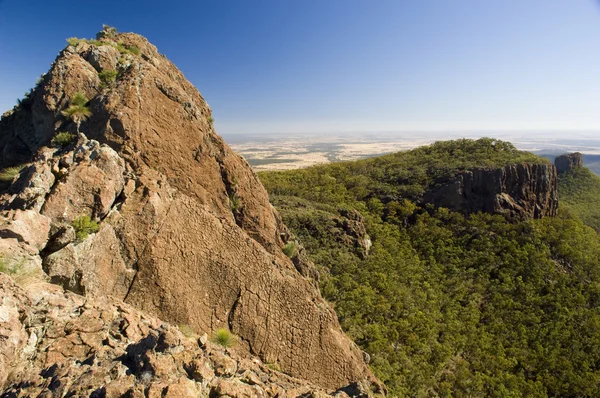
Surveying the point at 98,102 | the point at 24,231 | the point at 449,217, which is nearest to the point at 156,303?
the point at 24,231

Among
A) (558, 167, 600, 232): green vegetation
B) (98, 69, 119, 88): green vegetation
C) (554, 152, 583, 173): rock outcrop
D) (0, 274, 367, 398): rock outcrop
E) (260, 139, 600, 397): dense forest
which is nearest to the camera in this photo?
(0, 274, 367, 398): rock outcrop

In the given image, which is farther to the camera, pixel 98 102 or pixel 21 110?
pixel 21 110

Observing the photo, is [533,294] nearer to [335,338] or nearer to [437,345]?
[437,345]

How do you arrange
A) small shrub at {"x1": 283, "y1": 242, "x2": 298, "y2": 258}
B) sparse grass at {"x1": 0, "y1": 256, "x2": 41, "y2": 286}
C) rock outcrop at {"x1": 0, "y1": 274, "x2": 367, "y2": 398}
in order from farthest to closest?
small shrub at {"x1": 283, "y1": 242, "x2": 298, "y2": 258} → sparse grass at {"x1": 0, "y1": 256, "x2": 41, "y2": 286} → rock outcrop at {"x1": 0, "y1": 274, "x2": 367, "y2": 398}

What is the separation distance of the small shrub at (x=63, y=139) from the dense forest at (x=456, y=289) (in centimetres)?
2046

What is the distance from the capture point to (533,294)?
1312 inches

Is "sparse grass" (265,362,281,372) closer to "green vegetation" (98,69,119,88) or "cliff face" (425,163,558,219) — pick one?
"green vegetation" (98,69,119,88)

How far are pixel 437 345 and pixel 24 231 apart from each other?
27454 millimetres

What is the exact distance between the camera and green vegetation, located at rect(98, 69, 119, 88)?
11.2 meters

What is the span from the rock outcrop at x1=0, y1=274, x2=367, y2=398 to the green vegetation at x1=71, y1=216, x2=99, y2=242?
1391mm

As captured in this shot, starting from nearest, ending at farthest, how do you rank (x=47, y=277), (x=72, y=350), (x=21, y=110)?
(x=72, y=350) < (x=47, y=277) < (x=21, y=110)

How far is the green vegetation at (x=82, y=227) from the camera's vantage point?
23.3ft

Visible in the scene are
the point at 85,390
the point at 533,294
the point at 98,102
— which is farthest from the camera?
the point at 533,294

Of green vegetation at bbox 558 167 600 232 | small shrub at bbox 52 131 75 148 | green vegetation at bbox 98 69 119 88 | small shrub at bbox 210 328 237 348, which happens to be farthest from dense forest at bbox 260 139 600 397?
green vegetation at bbox 98 69 119 88
